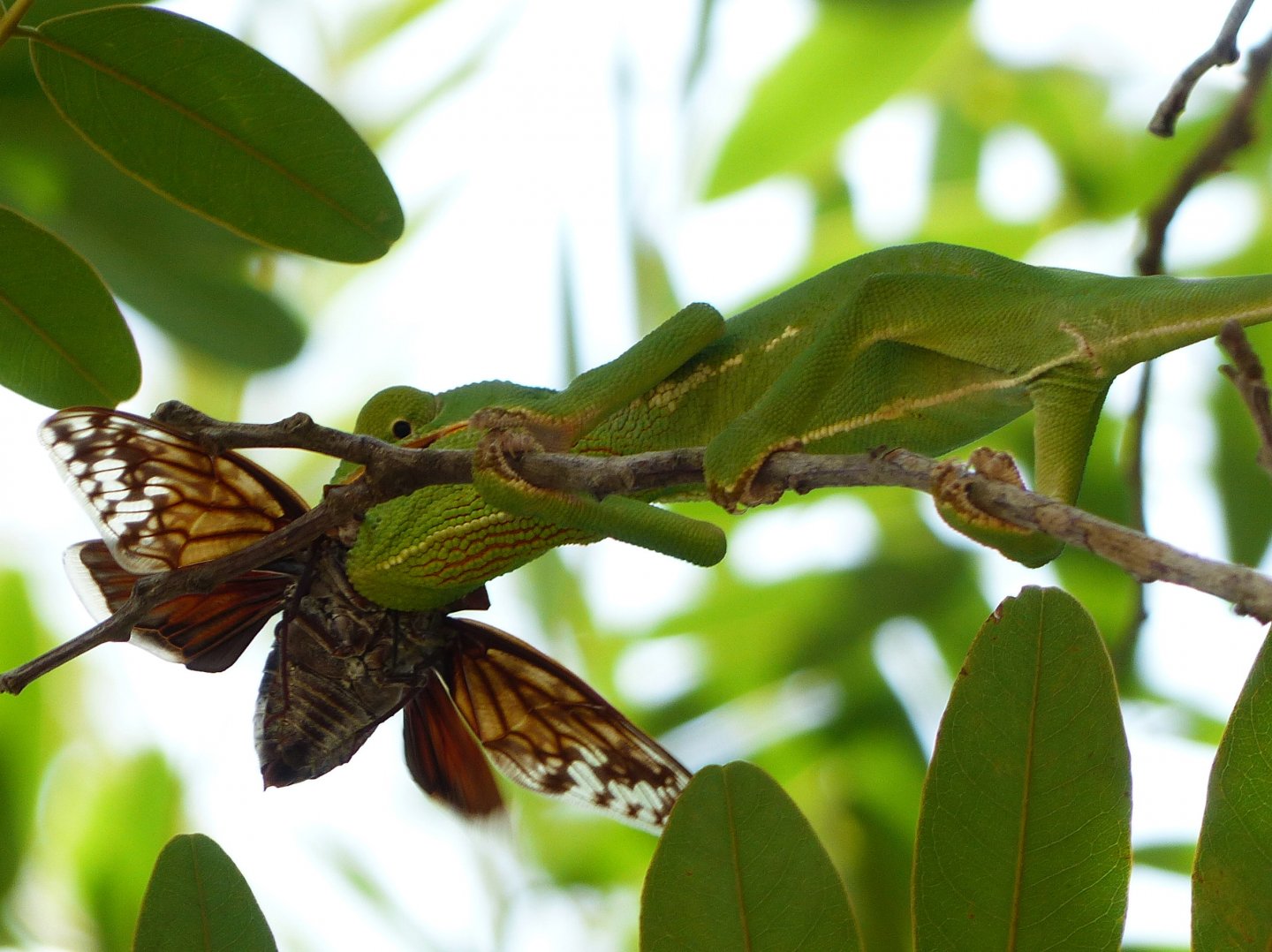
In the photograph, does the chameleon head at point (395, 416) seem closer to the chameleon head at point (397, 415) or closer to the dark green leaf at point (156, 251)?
the chameleon head at point (397, 415)

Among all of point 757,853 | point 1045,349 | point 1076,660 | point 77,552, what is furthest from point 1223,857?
point 77,552

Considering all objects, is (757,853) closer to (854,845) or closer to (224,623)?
(224,623)

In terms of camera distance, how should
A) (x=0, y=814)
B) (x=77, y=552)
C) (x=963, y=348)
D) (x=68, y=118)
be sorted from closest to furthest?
(x=68, y=118), (x=963, y=348), (x=77, y=552), (x=0, y=814)

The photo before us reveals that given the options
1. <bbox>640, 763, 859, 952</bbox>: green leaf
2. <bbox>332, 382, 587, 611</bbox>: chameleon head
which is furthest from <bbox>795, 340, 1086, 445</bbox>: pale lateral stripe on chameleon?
<bbox>640, 763, 859, 952</bbox>: green leaf

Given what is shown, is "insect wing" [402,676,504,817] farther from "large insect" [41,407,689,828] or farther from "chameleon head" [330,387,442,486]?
"chameleon head" [330,387,442,486]

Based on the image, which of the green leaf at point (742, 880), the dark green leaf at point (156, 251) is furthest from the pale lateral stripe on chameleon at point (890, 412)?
the dark green leaf at point (156, 251)
